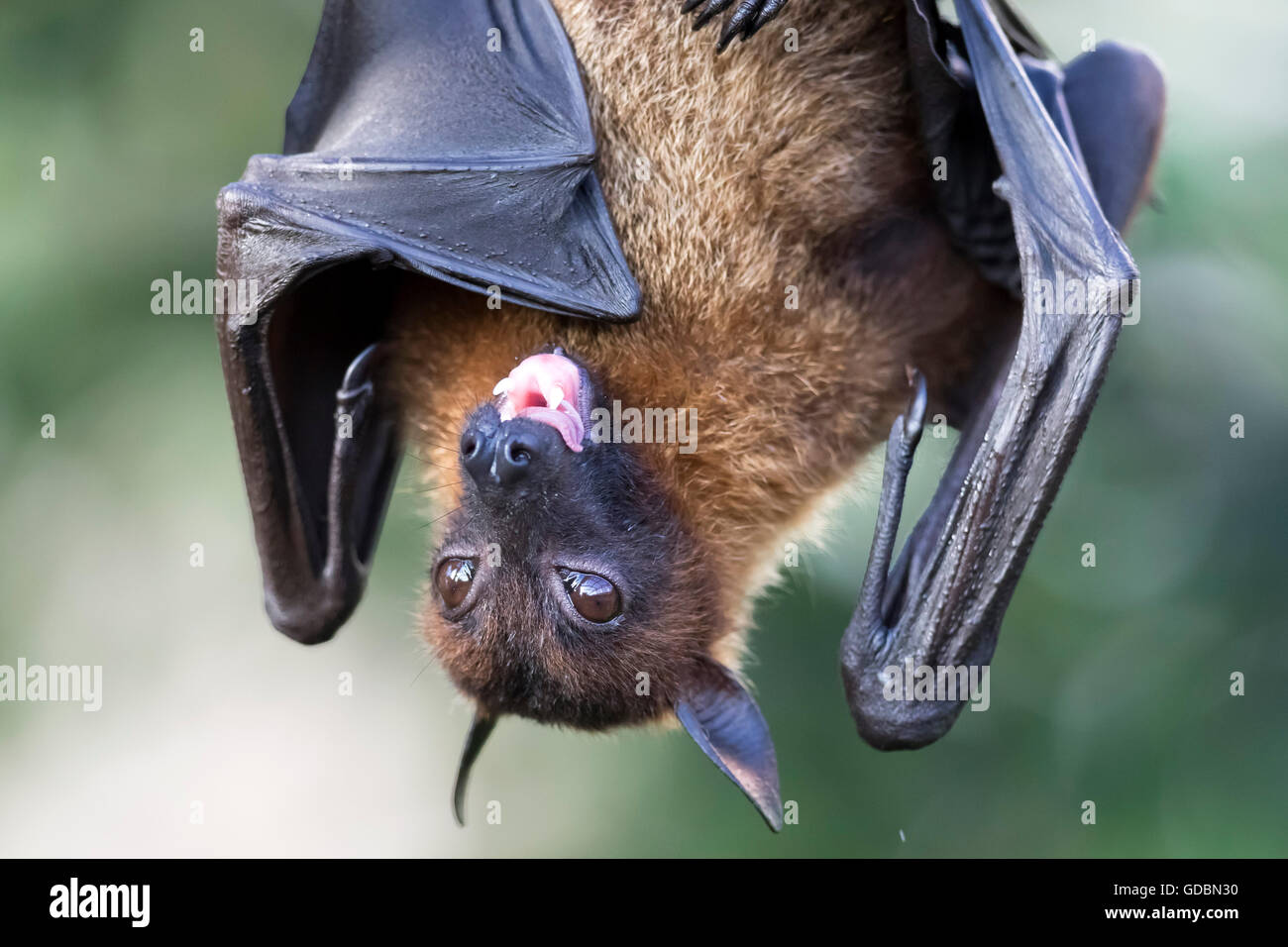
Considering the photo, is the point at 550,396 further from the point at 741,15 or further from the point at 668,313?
the point at 741,15

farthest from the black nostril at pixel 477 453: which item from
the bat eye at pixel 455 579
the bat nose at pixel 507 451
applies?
the bat eye at pixel 455 579

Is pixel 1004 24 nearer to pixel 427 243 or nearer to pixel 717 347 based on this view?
pixel 717 347

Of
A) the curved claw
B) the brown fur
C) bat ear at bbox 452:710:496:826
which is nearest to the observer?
the curved claw

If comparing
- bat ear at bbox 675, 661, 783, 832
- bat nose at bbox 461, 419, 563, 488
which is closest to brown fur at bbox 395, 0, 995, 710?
bat ear at bbox 675, 661, 783, 832

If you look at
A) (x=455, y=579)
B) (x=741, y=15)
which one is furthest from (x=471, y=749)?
(x=741, y=15)

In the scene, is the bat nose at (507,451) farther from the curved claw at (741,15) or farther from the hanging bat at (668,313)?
the curved claw at (741,15)

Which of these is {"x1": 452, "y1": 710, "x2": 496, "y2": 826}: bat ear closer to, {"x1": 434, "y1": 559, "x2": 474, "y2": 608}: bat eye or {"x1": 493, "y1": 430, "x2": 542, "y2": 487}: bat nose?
{"x1": 434, "y1": 559, "x2": 474, "y2": 608}: bat eye
